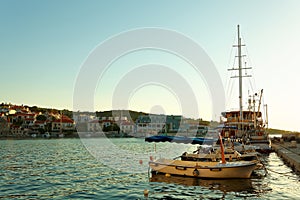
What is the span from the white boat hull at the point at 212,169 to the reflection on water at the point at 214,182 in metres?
0.43

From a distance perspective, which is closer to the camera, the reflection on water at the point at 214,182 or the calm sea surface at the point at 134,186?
the calm sea surface at the point at 134,186

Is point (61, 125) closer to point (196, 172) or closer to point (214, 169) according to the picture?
point (196, 172)

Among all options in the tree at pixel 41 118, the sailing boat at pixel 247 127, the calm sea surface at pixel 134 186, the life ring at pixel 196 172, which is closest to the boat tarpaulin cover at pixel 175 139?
the sailing boat at pixel 247 127

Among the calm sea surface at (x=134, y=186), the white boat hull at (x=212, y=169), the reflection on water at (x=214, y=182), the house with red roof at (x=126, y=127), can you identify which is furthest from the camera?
the house with red roof at (x=126, y=127)

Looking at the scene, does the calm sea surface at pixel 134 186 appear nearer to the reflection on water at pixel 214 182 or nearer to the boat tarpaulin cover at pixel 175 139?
the reflection on water at pixel 214 182

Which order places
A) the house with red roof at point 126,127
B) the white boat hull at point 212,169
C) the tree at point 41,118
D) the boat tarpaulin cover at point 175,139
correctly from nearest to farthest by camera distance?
the white boat hull at point 212,169
the boat tarpaulin cover at point 175,139
the tree at point 41,118
the house with red roof at point 126,127

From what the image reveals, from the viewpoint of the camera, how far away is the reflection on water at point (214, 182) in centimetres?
2186

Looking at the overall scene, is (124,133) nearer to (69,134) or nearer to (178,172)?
(69,134)

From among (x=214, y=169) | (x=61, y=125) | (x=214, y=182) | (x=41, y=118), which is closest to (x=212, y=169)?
(x=214, y=169)

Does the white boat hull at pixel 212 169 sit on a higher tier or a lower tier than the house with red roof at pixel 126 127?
lower

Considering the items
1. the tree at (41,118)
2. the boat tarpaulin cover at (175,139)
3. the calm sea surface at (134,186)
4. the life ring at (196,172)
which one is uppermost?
the tree at (41,118)

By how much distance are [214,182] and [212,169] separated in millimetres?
1162

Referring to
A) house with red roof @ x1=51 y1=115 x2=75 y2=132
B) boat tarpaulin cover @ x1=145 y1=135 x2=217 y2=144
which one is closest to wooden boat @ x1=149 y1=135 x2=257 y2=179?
boat tarpaulin cover @ x1=145 y1=135 x2=217 y2=144

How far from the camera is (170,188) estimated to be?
72.7 ft
